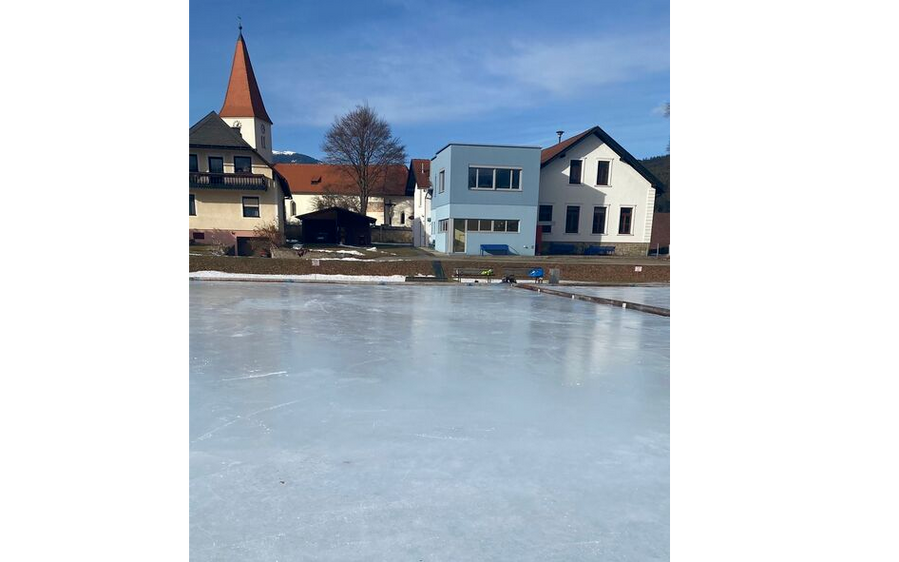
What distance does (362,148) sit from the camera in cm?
4006

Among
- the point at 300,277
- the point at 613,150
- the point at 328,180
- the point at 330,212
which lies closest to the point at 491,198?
the point at 613,150

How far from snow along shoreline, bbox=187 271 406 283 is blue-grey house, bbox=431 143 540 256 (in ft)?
27.9

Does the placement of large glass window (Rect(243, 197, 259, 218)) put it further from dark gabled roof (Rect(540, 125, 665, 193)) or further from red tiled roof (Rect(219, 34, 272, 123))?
dark gabled roof (Rect(540, 125, 665, 193))

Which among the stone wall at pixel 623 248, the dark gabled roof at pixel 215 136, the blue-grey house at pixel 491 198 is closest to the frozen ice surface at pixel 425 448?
the blue-grey house at pixel 491 198

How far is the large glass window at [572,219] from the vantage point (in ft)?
90.8

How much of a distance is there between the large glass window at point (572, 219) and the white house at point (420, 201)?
32.4 ft

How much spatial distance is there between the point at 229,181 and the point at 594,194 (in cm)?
2402

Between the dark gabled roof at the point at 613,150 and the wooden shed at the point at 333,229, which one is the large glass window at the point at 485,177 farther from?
the wooden shed at the point at 333,229
